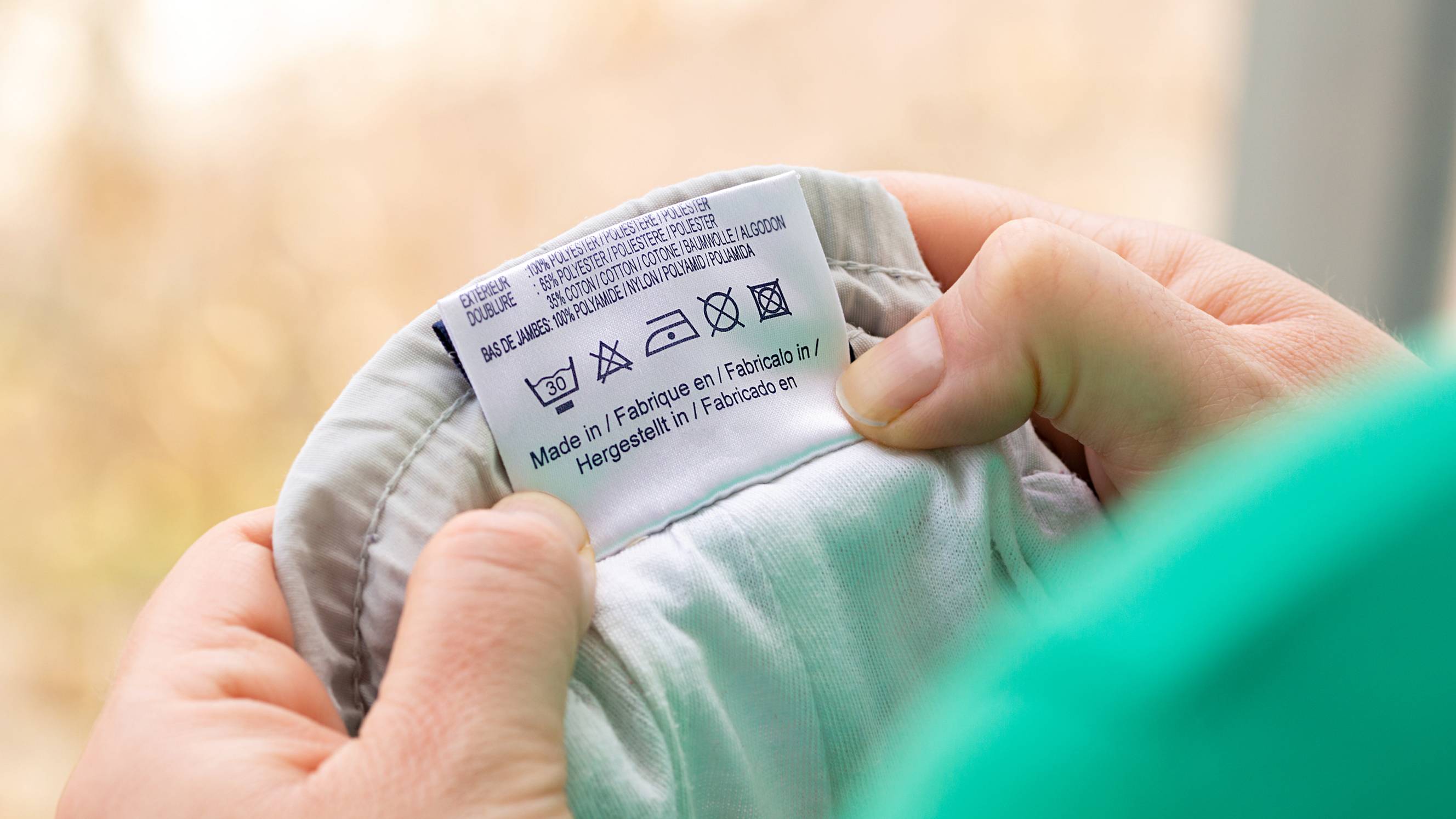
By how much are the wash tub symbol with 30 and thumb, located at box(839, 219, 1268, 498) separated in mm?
111

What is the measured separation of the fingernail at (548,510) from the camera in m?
0.34

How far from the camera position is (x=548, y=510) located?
340mm

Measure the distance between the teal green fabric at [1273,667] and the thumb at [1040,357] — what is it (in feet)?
0.60

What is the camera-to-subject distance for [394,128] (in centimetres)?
83

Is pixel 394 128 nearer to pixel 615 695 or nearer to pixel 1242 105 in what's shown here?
pixel 615 695

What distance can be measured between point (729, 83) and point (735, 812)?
0.71 m

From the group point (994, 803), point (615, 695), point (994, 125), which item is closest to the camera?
point (994, 803)

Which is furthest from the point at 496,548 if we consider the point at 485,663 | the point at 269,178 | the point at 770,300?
the point at 269,178

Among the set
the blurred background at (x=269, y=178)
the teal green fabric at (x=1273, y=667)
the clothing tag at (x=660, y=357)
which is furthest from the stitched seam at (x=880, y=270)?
the blurred background at (x=269, y=178)

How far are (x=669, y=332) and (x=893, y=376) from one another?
9cm

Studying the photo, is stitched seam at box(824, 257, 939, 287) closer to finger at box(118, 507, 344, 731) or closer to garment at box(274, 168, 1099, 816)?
garment at box(274, 168, 1099, 816)

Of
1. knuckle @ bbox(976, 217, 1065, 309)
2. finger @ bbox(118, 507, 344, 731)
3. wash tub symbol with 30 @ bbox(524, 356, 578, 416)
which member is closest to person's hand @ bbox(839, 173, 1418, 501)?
knuckle @ bbox(976, 217, 1065, 309)

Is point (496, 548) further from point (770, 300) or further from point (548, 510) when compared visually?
point (770, 300)

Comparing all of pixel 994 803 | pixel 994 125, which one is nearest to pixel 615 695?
pixel 994 803
